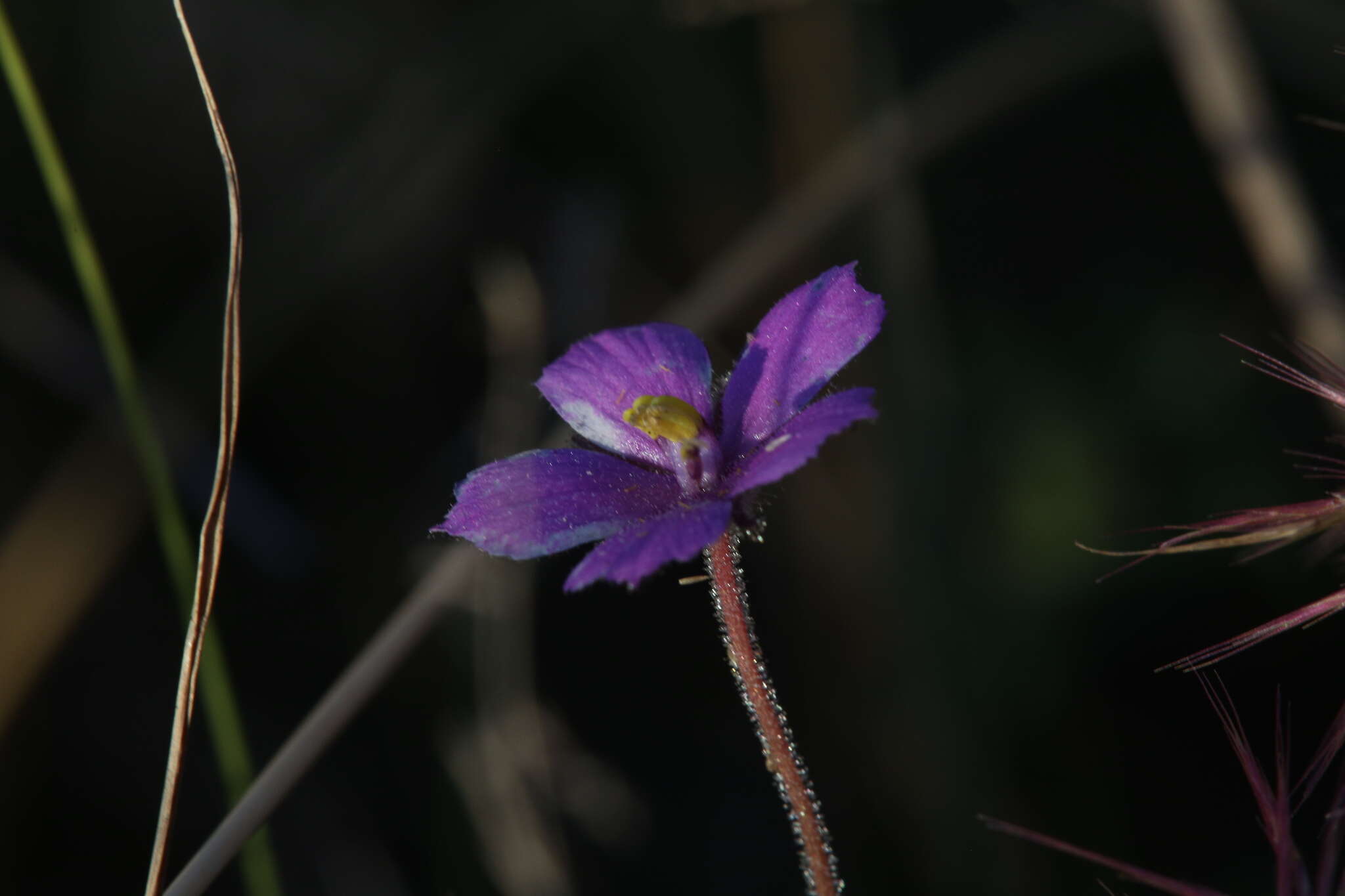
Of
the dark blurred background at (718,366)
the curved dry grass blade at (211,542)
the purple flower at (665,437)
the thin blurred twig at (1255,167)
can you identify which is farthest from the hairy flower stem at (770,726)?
the thin blurred twig at (1255,167)

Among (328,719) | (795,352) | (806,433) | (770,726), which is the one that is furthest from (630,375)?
(328,719)

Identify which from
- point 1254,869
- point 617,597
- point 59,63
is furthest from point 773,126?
point 1254,869

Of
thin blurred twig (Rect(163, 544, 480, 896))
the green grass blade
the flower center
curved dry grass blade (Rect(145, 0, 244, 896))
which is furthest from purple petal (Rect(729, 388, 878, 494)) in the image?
the green grass blade

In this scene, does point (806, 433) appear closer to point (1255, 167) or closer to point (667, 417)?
point (667, 417)

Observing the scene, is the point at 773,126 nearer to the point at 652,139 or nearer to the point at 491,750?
the point at 652,139

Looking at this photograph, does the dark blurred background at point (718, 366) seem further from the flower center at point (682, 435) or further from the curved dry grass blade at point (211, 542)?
the flower center at point (682, 435)

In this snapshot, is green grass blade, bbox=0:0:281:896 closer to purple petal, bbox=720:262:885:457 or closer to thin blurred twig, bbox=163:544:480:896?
thin blurred twig, bbox=163:544:480:896

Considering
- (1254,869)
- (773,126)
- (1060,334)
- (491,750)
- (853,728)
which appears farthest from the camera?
(773,126)
